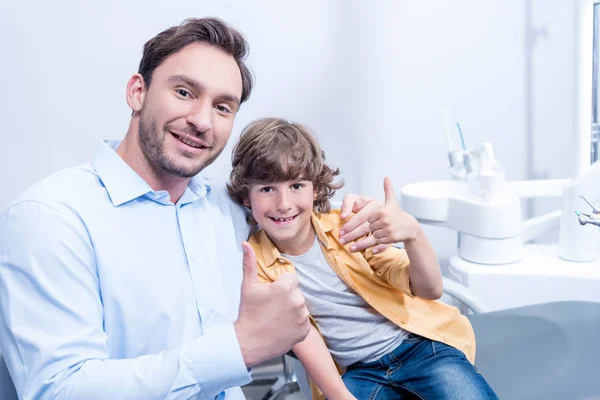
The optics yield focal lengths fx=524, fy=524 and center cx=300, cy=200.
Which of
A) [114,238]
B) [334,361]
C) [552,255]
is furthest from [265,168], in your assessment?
[552,255]

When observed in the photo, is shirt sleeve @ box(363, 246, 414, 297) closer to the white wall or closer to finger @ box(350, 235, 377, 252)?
finger @ box(350, 235, 377, 252)

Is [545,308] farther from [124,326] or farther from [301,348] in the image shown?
[124,326]

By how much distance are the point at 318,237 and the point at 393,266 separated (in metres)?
0.17

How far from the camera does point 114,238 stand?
32.6 inches

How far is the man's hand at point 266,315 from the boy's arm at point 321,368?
286 mm

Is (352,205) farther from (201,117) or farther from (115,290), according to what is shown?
(115,290)

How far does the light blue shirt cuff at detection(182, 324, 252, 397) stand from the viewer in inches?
27.3

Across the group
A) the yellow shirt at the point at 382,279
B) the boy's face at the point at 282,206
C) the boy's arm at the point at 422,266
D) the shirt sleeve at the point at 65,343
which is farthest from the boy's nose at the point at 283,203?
the shirt sleeve at the point at 65,343

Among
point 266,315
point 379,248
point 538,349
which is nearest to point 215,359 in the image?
point 266,315

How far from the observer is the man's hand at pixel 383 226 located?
3.05 feet

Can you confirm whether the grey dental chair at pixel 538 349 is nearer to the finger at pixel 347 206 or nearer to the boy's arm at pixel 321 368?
the boy's arm at pixel 321 368

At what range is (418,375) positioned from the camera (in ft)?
3.29

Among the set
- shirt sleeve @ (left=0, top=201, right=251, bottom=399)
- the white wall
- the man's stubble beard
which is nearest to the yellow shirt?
the man's stubble beard

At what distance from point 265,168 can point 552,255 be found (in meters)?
0.90
